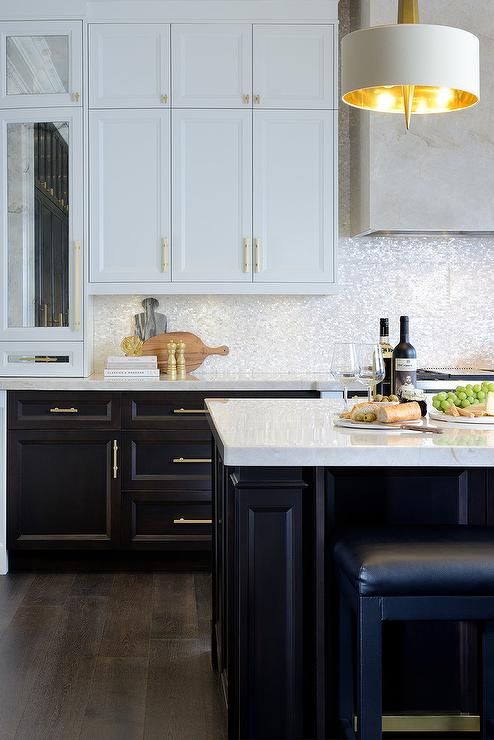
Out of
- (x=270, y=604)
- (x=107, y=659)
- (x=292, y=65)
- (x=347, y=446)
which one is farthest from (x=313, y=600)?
(x=292, y=65)

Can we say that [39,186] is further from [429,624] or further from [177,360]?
[429,624]

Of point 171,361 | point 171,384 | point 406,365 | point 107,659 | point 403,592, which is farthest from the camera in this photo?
point 171,361

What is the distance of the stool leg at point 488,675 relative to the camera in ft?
6.68

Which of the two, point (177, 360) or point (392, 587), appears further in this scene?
point (177, 360)

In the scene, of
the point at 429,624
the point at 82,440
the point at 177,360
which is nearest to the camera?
the point at 429,624

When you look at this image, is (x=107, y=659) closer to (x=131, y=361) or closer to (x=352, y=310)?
(x=131, y=361)

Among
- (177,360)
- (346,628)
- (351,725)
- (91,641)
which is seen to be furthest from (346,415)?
(177,360)

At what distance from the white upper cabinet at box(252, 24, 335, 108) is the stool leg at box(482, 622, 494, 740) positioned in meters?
3.10

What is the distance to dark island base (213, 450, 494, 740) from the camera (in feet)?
6.57

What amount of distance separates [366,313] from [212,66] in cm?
154

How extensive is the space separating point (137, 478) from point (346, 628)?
227cm

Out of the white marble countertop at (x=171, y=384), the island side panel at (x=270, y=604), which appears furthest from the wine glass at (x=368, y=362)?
the white marble countertop at (x=171, y=384)

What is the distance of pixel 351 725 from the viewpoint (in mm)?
2127

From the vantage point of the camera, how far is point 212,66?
4449mm
